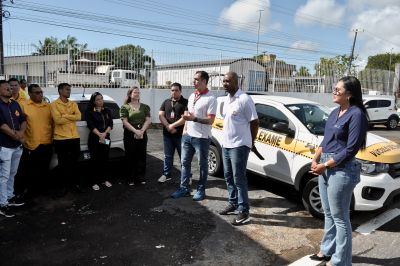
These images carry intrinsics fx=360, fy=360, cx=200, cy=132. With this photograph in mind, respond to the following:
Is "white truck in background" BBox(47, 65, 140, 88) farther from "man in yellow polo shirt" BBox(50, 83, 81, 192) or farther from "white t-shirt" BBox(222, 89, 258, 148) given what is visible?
"white t-shirt" BBox(222, 89, 258, 148)

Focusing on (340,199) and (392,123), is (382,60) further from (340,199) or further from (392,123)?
(340,199)

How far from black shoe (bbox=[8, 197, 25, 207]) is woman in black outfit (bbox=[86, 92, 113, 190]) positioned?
3.81ft

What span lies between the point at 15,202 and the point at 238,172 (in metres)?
3.42

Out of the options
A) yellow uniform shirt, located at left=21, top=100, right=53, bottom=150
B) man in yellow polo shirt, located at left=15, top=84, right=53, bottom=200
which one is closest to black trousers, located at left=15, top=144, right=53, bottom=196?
man in yellow polo shirt, located at left=15, top=84, right=53, bottom=200

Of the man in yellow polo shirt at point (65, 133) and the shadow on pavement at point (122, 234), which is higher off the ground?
the man in yellow polo shirt at point (65, 133)

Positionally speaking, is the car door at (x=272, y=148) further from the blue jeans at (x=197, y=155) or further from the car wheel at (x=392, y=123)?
the car wheel at (x=392, y=123)

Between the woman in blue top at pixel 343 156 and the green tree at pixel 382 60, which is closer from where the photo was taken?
the woman in blue top at pixel 343 156

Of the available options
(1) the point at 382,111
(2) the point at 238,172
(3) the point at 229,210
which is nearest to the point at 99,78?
(3) the point at 229,210

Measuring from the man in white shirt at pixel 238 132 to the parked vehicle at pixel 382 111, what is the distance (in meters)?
15.8

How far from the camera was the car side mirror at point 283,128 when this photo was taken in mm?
5492

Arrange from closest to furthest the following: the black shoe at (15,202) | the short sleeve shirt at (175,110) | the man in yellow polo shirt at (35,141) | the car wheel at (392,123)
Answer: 1. the black shoe at (15,202)
2. the man in yellow polo shirt at (35,141)
3. the short sleeve shirt at (175,110)
4. the car wheel at (392,123)

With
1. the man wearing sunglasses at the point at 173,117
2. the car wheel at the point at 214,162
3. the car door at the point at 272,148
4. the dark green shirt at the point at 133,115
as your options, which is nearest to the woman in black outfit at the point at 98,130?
the dark green shirt at the point at 133,115

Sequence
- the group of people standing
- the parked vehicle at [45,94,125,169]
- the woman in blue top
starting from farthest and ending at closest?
the parked vehicle at [45,94,125,169] → the group of people standing → the woman in blue top

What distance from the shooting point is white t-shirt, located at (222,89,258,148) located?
4.65 metres
